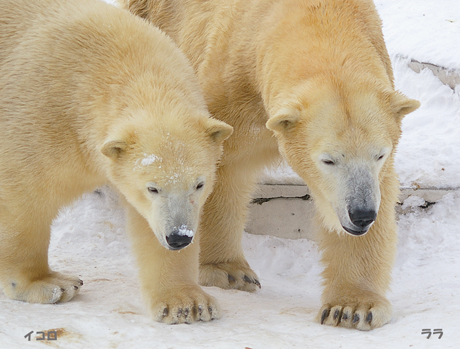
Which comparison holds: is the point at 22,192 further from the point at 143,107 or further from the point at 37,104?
the point at 143,107

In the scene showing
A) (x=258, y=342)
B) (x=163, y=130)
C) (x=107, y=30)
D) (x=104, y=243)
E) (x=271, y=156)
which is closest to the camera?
(x=258, y=342)

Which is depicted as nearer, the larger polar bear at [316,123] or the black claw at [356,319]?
the larger polar bear at [316,123]

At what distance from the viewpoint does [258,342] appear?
3.29m

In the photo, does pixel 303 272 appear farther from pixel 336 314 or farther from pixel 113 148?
pixel 113 148

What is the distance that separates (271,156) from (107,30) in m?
1.37

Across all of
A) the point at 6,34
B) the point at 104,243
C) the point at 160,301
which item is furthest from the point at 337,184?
the point at 104,243

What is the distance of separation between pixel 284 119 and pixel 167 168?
26.9 inches

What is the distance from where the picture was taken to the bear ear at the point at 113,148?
11.6 ft

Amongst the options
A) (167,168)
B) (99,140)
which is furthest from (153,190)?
(99,140)

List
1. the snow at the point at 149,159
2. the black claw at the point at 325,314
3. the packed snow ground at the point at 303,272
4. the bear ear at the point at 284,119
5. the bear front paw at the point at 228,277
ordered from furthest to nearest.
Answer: the bear front paw at the point at 228,277
the black claw at the point at 325,314
the bear ear at the point at 284,119
the snow at the point at 149,159
the packed snow ground at the point at 303,272

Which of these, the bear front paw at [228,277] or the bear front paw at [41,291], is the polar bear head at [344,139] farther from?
the bear front paw at [41,291]

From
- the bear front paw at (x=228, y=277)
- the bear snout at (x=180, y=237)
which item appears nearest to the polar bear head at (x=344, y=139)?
the bear snout at (x=180, y=237)

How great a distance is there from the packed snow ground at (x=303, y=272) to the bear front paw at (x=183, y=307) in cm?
7

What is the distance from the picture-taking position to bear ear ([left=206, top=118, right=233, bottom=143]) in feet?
12.2
